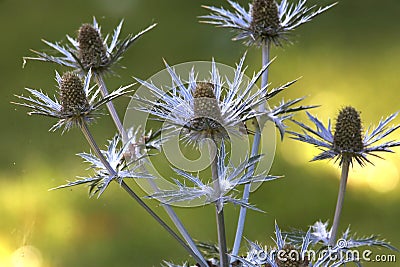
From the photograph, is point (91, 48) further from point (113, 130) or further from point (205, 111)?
point (113, 130)

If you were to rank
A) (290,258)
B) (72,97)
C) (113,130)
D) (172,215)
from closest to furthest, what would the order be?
(290,258), (72,97), (172,215), (113,130)

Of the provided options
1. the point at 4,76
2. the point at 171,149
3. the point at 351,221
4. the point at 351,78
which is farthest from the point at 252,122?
the point at 351,78

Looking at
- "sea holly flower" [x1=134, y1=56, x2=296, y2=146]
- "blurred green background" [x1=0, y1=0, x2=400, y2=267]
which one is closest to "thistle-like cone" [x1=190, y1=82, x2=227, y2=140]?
"sea holly flower" [x1=134, y1=56, x2=296, y2=146]

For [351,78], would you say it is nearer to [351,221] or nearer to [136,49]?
[351,221]

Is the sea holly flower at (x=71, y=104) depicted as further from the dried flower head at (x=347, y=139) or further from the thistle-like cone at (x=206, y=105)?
the dried flower head at (x=347, y=139)

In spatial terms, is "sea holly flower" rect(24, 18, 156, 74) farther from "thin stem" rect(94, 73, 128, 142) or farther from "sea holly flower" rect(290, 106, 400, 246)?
"sea holly flower" rect(290, 106, 400, 246)

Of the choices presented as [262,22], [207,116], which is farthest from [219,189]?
[262,22]
